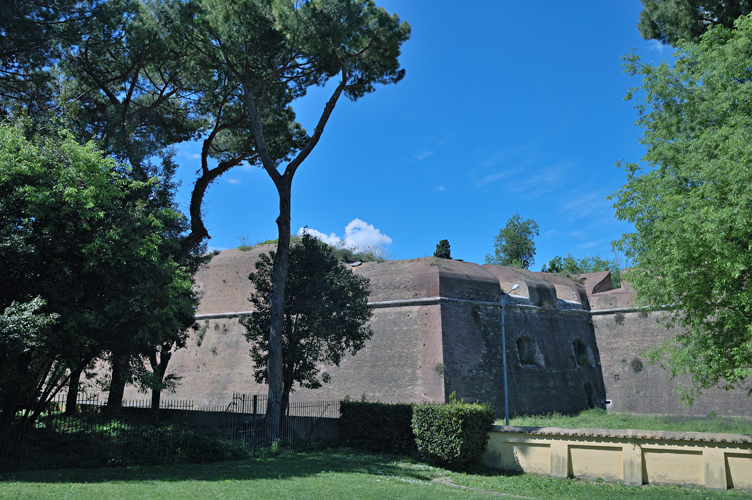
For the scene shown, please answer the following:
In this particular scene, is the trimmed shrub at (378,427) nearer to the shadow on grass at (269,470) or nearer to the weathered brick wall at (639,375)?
the shadow on grass at (269,470)

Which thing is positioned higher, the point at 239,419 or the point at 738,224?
the point at 738,224

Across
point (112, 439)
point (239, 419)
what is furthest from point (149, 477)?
point (239, 419)

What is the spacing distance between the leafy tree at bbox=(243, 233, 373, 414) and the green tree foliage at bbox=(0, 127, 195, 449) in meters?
5.14

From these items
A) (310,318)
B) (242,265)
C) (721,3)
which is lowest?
(310,318)

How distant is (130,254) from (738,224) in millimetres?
10974

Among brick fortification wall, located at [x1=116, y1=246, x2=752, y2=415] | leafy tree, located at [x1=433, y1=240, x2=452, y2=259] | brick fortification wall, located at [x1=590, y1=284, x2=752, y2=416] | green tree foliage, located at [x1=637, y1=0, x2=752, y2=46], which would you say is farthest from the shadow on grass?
leafy tree, located at [x1=433, y1=240, x2=452, y2=259]

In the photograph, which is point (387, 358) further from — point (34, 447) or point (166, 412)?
point (34, 447)

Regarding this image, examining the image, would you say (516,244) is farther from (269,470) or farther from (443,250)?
(269,470)

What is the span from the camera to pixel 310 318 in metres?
15.2

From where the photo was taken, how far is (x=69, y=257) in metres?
10.1

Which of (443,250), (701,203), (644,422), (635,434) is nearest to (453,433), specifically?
(635,434)

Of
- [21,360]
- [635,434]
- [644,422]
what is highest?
[21,360]

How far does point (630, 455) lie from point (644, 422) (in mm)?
11748

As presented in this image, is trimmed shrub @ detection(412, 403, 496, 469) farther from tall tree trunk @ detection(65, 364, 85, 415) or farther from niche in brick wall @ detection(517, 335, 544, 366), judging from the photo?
niche in brick wall @ detection(517, 335, 544, 366)
